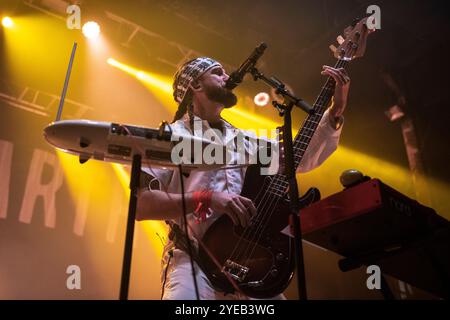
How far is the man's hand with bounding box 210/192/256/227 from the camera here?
6.81ft

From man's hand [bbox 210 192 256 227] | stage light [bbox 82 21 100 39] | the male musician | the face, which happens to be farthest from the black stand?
stage light [bbox 82 21 100 39]

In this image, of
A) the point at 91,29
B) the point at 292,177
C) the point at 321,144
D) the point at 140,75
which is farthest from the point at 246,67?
the point at 140,75

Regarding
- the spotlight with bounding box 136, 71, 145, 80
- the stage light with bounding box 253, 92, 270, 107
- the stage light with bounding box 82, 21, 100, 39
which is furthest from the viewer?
the stage light with bounding box 253, 92, 270, 107

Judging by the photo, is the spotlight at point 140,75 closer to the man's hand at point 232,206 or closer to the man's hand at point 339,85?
the man's hand at point 339,85

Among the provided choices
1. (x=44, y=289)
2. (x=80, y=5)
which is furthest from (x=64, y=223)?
(x=80, y=5)

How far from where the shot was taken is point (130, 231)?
4.96ft

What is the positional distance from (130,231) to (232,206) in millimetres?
678

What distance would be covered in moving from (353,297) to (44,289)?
14.8ft

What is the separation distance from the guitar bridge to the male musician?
9 centimetres

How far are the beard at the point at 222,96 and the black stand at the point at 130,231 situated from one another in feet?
3.08

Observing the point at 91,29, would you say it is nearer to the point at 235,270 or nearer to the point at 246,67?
the point at 246,67

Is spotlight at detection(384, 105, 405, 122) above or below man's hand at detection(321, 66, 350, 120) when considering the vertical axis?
above

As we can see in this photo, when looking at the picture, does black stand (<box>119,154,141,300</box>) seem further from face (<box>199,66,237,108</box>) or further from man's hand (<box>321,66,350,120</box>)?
man's hand (<box>321,66,350,120</box>)

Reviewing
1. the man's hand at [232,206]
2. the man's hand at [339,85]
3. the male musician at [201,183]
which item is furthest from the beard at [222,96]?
the man's hand at [232,206]
